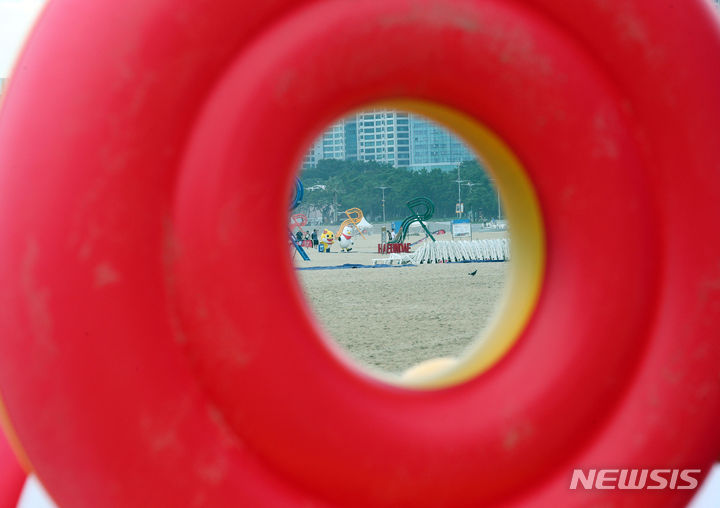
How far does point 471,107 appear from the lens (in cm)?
146

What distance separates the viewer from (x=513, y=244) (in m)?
1.83

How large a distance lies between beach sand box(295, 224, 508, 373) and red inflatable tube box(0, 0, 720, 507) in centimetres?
120

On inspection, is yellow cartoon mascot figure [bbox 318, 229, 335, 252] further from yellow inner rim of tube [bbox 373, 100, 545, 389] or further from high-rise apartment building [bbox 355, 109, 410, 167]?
high-rise apartment building [bbox 355, 109, 410, 167]

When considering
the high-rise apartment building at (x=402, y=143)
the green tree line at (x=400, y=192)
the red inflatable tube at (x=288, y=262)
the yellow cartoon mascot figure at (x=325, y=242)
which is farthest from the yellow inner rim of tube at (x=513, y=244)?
the high-rise apartment building at (x=402, y=143)

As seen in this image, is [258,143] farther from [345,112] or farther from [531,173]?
[531,173]

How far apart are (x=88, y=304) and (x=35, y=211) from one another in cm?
19

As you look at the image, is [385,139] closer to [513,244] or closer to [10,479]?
[513,244]

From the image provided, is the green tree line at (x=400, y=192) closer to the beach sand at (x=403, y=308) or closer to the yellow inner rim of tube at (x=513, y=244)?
the beach sand at (x=403, y=308)

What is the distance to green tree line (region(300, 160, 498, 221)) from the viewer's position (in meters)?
38.5

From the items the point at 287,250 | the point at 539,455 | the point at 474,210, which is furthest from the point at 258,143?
the point at 474,210

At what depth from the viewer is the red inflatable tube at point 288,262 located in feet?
4.20

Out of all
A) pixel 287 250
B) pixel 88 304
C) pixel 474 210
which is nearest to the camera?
pixel 88 304

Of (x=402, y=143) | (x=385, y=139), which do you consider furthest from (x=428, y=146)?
(x=385, y=139)

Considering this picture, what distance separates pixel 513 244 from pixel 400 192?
126ft
